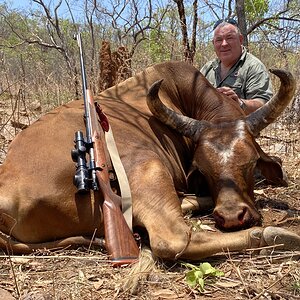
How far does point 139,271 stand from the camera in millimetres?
2553

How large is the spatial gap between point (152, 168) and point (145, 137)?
1.90ft

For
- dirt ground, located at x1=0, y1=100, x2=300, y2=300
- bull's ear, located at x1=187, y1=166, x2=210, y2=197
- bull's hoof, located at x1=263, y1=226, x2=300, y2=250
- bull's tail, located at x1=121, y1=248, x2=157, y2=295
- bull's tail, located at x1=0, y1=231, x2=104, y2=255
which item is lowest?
dirt ground, located at x1=0, y1=100, x2=300, y2=300

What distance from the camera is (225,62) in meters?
5.61

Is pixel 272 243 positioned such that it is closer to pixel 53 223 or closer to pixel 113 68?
pixel 53 223

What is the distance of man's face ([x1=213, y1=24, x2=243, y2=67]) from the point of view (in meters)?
5.51

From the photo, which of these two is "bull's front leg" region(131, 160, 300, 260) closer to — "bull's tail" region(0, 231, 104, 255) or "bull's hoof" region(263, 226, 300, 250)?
"bull's hoof" region(263, 226, 300, 250)

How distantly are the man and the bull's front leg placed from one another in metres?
2.50

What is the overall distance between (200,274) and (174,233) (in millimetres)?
357

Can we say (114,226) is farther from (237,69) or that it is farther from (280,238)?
(237,69)

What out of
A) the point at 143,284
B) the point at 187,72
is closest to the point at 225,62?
the point at 187,72

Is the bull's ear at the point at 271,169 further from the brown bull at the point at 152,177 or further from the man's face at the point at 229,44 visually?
the man's face at the point at 229,44

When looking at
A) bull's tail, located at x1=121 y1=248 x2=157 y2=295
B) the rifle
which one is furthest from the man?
Result: bull's tail, located at x1=121 y1=248 x2=157 y2=295

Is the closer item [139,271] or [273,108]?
[139,271]

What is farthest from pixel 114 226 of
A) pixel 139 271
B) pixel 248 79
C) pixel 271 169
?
pixel 248 79
